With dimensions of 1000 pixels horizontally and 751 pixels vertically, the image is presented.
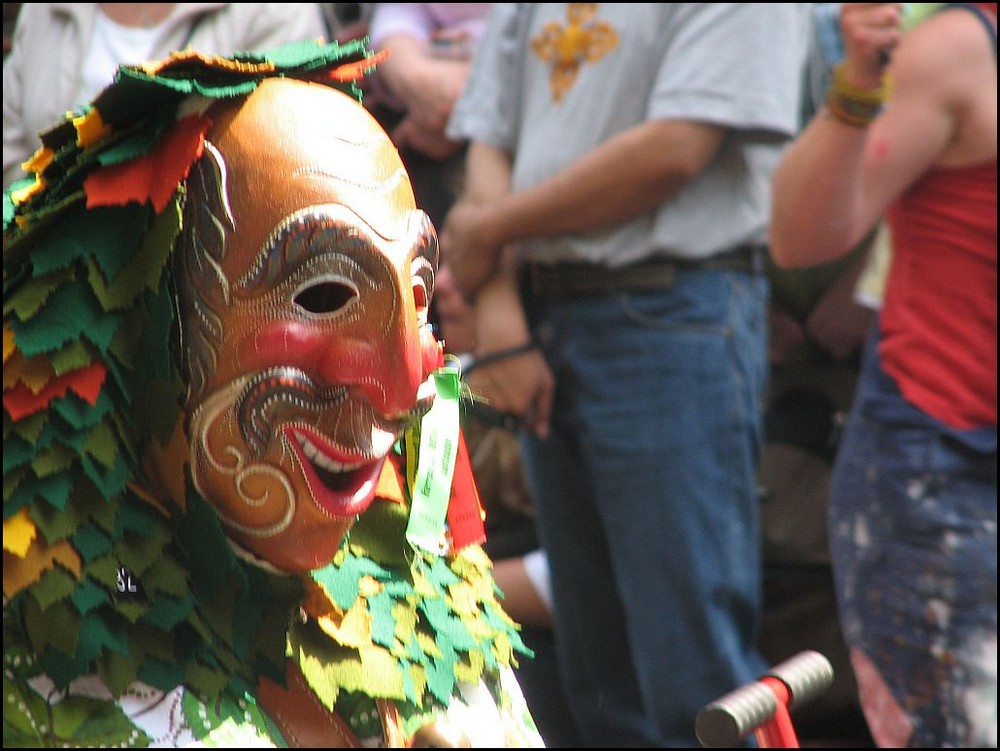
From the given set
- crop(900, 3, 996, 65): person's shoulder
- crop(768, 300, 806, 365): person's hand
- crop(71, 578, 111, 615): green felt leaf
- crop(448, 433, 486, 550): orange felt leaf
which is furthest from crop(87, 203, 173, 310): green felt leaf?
crop(768, 300, 806, 365): person's hand

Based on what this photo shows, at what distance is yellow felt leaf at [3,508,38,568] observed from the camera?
3.70ft

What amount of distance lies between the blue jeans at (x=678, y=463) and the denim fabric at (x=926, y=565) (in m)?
0.24

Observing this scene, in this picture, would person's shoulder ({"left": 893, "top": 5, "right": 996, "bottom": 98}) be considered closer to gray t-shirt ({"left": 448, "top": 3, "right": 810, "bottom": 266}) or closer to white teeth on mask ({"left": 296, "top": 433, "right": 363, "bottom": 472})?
gray t-shirt ({"left": 448, "top": 3, "right": 810, "bottom": 266})

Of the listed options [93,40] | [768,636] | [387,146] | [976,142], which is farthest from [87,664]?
[768,636]

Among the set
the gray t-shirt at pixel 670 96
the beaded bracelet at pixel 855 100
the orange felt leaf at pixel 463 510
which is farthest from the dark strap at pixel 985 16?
the orange felt leaf at pixel 463 510

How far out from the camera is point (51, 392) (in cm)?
115

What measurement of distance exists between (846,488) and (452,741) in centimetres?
109

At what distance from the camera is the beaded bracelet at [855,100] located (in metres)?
2.09

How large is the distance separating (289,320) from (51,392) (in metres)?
0.19

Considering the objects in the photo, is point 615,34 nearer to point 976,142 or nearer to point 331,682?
point 976,142

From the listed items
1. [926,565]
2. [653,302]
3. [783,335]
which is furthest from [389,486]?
[783,335]

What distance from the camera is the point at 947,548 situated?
2.05m

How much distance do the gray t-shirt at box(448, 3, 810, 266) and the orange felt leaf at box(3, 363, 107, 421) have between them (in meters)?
1.34

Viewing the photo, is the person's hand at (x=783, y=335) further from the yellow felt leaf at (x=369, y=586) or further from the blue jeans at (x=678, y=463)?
the yellow felt leaf at (x=369, y=586)
